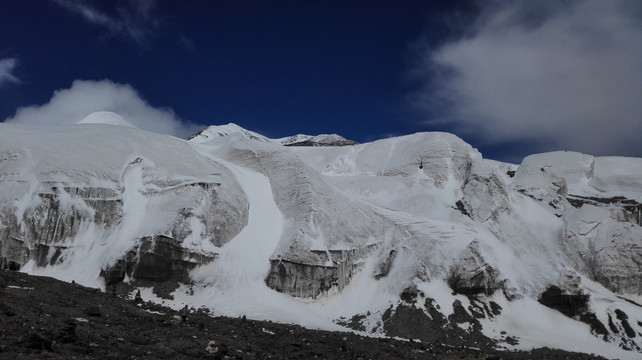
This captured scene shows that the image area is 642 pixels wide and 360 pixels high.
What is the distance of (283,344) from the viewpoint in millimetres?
21109

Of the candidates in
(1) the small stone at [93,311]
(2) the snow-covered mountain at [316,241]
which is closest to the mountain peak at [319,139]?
(2) the snow-covered mountain at [316,241]

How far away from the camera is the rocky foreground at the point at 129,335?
14219mm

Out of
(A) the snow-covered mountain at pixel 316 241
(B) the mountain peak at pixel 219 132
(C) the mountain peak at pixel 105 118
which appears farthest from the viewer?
(B) the mountain peak at pixel 219 132

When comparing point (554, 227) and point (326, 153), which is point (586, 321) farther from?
point (326, 153)

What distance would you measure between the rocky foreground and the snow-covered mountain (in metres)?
8.10

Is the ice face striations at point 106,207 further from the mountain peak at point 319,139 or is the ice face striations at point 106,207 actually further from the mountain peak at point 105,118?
the mountain peak at point 319,139

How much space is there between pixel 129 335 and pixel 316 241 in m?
23.4

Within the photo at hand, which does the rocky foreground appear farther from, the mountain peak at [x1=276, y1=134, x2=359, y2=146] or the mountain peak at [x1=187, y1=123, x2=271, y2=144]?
the mountain peak at [x1=276, y1=134, x2=359, y2=146]

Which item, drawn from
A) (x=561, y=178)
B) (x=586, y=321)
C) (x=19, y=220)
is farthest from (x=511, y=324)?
(x=19, y=220)

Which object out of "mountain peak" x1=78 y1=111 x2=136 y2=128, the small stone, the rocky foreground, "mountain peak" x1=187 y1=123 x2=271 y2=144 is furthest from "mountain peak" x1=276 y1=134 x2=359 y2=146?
the small stone

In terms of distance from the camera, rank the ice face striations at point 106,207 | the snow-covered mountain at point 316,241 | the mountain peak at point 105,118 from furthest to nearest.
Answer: the mountain peak at point 105,118, the snow-covered mountain at point 316,241, the ice face striations at point 106,207

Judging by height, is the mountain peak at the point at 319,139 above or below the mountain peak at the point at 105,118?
above

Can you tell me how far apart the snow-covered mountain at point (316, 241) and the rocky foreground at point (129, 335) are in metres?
8.10

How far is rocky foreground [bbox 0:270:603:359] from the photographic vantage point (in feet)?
46.6
